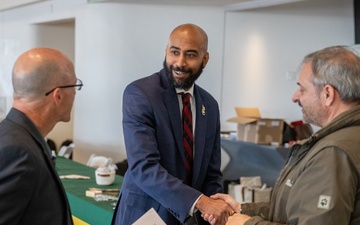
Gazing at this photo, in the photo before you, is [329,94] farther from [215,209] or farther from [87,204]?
[87,204]

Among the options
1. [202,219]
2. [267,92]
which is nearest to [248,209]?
[202,219]

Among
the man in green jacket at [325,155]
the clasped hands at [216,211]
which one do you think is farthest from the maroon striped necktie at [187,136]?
the man in green jacket at [325,155]

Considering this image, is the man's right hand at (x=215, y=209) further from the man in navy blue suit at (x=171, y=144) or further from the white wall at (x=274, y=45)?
the white wall at (x=274, y=45)

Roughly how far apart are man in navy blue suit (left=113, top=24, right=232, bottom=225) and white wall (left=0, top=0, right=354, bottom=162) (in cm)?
407

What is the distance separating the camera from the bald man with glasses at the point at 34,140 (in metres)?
1.33

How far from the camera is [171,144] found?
203 cm

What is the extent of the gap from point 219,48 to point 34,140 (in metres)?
5.00

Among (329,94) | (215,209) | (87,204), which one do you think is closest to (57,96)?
(215,209)

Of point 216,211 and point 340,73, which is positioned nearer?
point 340,73

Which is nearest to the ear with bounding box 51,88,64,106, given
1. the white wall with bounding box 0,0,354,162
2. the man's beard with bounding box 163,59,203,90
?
the man's beard with bounding box 163,59,203,90

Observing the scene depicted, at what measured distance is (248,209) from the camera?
196cm

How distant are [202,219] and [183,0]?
177 inches

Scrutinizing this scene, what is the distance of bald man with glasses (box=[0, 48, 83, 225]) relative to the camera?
1335 mm

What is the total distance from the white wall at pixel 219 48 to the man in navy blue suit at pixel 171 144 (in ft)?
13.3
